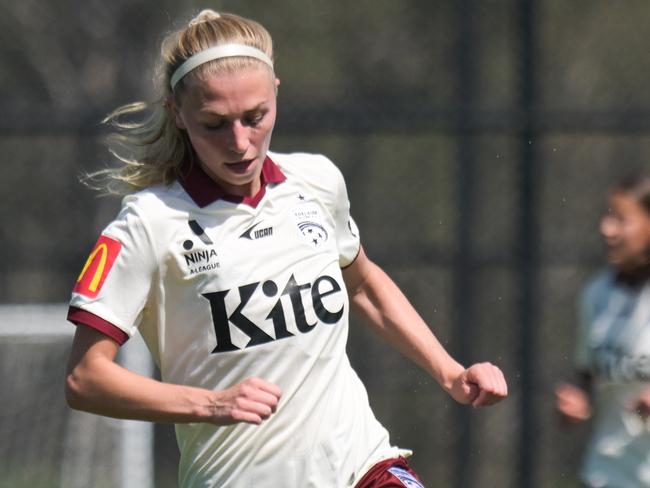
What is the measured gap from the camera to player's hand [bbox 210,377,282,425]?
2.64 metres

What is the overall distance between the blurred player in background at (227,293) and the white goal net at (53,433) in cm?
329

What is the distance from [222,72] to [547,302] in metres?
3.52

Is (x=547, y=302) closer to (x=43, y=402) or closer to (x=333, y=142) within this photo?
(x=333, y=142)

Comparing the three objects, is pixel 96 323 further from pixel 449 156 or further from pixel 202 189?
pixel 449 156

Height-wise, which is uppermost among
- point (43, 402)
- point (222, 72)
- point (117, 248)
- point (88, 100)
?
point (88, 100)

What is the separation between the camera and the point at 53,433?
21.2 ft

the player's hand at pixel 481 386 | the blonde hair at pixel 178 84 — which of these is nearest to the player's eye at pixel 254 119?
the blonde hair at pixel 178 84

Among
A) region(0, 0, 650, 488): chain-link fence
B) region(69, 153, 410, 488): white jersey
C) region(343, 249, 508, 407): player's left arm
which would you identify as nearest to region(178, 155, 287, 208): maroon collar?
region(69, 153, 410, 488): white jersey

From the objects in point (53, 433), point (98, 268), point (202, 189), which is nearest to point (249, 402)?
point (98, 268)

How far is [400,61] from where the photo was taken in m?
6.30

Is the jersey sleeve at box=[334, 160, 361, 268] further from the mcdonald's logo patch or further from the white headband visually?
the mcdonald's logo patch

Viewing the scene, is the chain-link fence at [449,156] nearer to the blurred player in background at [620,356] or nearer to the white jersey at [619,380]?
the blurred player in background at [620,356]

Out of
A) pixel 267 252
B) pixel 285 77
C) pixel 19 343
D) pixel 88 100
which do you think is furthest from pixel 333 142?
pixel 267 252

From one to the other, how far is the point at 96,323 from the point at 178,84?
0.57 m
